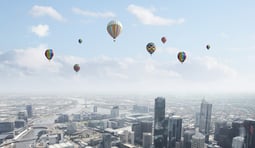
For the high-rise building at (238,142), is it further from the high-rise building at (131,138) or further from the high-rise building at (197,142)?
the high-rise building at (131,138)

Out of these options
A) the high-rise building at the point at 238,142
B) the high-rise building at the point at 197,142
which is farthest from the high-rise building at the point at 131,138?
the high-rise building at the point at 238,142

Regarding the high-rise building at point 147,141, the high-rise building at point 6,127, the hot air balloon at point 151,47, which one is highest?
the hot air balloon at point 151,47

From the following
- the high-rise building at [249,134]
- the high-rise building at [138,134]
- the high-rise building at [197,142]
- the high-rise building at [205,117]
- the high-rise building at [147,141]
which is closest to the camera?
the high-rise building at [249,134]

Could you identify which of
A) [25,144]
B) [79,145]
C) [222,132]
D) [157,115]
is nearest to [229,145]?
[222,132]

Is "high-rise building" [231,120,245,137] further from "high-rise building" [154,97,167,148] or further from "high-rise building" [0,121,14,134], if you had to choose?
"high-rise building" [0,121,14,134]

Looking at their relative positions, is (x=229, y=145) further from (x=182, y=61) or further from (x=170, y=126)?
(x=182, y=61)

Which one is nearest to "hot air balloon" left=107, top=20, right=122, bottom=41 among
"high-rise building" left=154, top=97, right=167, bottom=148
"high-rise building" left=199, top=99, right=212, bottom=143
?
"high-rise building" left=154, top=97, right=167, bottom=148

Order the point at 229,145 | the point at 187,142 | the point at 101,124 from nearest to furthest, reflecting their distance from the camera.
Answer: the point at 187,142, the point at 229,145, the point at 101,124
